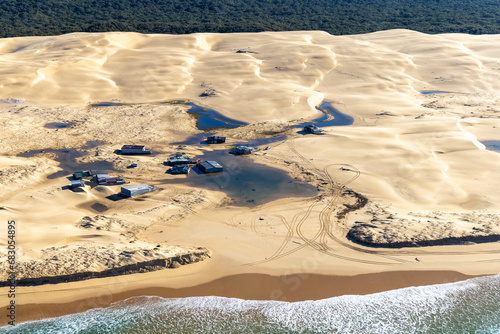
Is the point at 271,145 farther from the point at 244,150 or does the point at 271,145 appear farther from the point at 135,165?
the point at 135,165

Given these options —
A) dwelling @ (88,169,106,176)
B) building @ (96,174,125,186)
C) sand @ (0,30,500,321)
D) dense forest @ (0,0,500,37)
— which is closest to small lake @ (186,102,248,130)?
sand @ (0,30,500,321)

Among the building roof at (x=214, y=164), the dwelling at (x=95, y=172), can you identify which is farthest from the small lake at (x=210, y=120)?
the dwelling at (x=95, y=172)

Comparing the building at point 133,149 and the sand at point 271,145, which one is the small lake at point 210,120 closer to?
the sand at point 271,145

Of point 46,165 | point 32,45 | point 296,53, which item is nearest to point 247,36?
point 296,53

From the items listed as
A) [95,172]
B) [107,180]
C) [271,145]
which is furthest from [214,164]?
[95,172]

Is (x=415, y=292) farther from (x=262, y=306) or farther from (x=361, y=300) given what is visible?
(x=262, y=306)

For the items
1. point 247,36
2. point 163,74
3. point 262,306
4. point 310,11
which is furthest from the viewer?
point 310,11

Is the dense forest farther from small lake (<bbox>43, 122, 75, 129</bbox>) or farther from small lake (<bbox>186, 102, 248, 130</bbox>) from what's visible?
small lake (<bbox>43, 122, 75, 129</bbox>)
